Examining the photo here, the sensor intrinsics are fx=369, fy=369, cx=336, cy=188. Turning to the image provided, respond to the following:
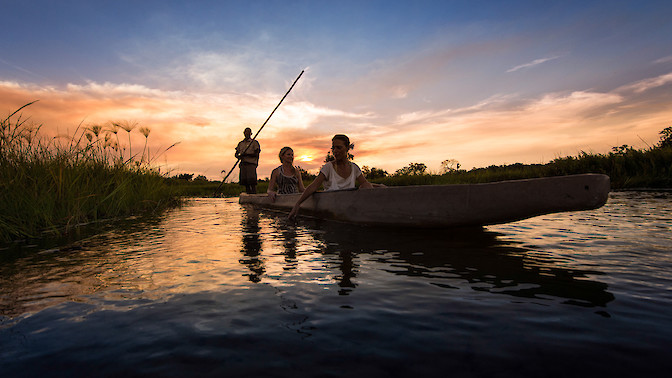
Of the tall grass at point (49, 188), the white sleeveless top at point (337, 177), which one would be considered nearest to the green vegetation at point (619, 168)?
the white sleeveless top at point (337, 177)

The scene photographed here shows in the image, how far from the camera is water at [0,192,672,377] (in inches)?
57.0

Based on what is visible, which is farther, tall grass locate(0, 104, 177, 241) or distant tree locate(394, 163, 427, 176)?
distant tree locate(394, 163, 427, 176)

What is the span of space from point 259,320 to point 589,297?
186 cm

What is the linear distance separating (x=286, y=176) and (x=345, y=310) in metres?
6.90

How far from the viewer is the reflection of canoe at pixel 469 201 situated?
11.4 ft

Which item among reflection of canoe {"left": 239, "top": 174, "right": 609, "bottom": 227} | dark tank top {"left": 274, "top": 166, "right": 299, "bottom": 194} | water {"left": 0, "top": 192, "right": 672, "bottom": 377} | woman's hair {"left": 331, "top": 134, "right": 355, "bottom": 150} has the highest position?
woman's hair {"left": 331, "top": 134, "right": 355, "bottom": 150}

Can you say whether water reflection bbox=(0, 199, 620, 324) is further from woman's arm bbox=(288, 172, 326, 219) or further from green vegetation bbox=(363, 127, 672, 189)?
green vegetation bbox=(363, 127, 672, 189)

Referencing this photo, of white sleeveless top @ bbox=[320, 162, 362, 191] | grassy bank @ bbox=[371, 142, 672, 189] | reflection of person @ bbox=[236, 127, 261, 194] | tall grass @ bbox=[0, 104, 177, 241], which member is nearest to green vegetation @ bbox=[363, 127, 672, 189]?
grassy bank @ bbox=[371, 142, 672, 189]

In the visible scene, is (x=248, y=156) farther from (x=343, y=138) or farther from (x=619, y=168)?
(x=619, y=168)

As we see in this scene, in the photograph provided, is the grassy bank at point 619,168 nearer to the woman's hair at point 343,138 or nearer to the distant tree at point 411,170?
the distant tree at point 411,170

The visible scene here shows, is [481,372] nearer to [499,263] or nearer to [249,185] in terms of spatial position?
[499,263]

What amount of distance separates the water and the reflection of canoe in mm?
411

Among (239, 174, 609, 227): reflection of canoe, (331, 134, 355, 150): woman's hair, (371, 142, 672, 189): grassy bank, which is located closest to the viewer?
(239, 174, 609, 227): reflection of canoe

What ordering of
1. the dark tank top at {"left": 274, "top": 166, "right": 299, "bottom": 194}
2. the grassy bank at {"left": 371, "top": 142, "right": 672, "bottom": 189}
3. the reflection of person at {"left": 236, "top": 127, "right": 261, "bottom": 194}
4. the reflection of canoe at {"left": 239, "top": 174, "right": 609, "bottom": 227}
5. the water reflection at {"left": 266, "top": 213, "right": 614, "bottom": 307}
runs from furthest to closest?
the reflection of person at {"left": 236, "top": 127, "right": 261, "bottom": 194}, the grassy bank at {"left": 371, "top": 142, "right": 672, "bottom": 189}, the dark tank top at {"left": 274, "top": 166, "right": 299, "bottom": 194}, the reflection of canoe at {"left": 239, "top": 174, "right": 609, "bottom": 227}, the water reflection at {"left": 266, "top": 213, "right": 614, "bottom": 307}
